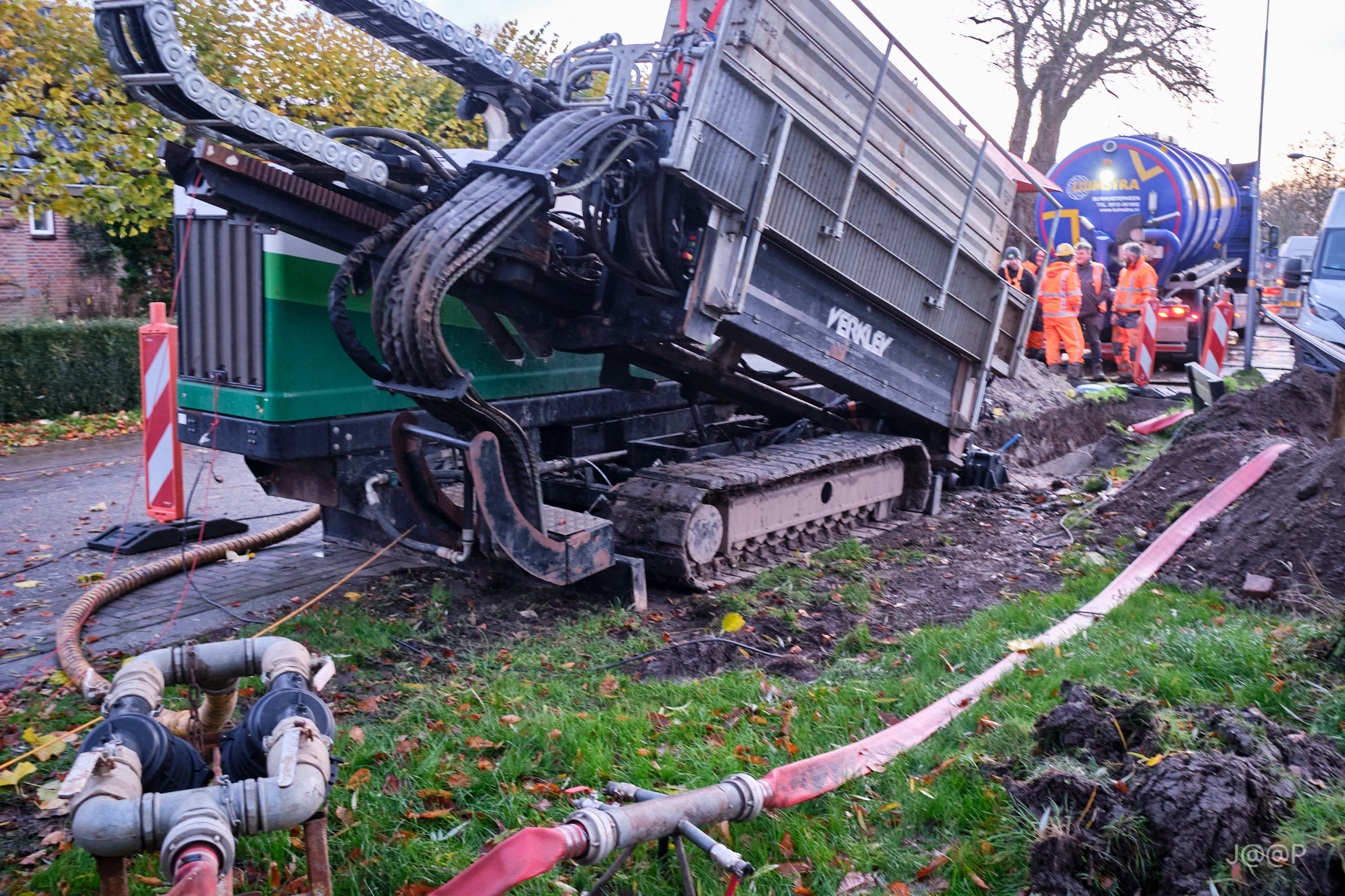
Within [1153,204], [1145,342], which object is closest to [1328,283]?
[1145,342]

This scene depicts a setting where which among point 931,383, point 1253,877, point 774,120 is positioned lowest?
point 1253,877

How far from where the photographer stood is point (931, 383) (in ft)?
27.6

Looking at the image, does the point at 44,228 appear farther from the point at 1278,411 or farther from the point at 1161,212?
the point at 1278,411

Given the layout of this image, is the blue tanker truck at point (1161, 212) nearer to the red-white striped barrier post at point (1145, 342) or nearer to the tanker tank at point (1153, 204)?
the tanker tank at point (1153, 204)

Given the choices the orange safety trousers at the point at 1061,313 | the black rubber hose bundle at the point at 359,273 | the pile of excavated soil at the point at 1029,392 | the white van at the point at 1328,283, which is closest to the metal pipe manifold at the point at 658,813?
the black rubber hose bundle at the point at 359,273

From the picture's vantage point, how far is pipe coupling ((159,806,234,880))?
215 cm

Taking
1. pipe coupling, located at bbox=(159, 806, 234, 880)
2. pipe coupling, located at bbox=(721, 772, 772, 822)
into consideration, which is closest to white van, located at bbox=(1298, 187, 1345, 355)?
pipe coupling, located at bbox=(721, 772, 772, 822)

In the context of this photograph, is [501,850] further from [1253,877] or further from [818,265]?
[818,265]

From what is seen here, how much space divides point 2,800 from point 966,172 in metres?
7.11

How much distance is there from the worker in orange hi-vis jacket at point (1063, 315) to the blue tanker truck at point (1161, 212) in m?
2.83

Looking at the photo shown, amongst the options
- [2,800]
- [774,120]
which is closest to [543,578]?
[2,800]

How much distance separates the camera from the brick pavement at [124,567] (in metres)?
5.56

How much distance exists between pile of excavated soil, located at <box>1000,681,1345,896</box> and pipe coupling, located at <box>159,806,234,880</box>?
2050mm

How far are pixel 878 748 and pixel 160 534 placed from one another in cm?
564
